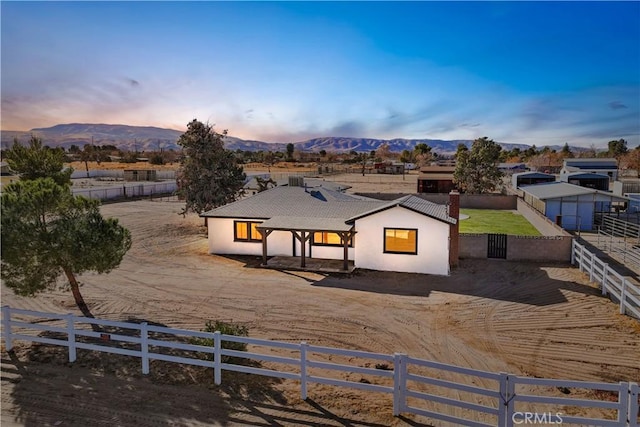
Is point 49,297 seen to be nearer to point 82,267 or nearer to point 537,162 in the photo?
point 82,267

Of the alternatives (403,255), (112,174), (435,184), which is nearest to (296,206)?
(403,255)

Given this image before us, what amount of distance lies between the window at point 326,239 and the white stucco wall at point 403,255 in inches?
55.4

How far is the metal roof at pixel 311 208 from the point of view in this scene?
778 inches

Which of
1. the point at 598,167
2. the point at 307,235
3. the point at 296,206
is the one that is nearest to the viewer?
the point at 307,235

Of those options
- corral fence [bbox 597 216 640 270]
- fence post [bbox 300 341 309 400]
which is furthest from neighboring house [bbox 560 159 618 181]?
fence post [bbox 300 341 309 400]

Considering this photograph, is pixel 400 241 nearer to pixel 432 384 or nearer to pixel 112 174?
pixel 432 384

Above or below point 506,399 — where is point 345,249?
above

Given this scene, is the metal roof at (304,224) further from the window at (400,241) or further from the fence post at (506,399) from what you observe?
the fence post at (506,399)

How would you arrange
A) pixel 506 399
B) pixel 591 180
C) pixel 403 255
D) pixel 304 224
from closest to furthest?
pixel 506 399
pixel 403 255
pixel 304 224
pixel 591 180

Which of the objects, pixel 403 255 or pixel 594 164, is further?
pixel 594 164

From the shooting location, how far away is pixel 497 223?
32.0 m

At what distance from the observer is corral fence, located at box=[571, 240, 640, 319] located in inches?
531

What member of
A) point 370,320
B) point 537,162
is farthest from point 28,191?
point 537,162

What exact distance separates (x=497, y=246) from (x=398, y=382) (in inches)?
603
